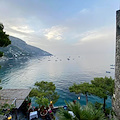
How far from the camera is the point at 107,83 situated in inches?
439

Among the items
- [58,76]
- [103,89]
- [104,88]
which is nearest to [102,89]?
[103,89]

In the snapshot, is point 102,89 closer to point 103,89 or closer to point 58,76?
point 103,89

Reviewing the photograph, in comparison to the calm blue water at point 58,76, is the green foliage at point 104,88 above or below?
above

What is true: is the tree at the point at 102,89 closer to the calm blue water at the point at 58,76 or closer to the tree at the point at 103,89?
the tree at the point at 103,89

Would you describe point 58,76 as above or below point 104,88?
below

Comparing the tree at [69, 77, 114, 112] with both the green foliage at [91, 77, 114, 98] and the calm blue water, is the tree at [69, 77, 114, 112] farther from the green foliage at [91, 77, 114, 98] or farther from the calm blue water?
the calm blue water

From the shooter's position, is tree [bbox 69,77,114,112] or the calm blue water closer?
tree [bbox 69,77,114,112]

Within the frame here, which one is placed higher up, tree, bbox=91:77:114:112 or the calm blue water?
tree, bbox=91:77:114:112

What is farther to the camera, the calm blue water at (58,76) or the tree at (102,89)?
the calm blue water at (58,76)

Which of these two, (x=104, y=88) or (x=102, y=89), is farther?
(x=104, y=88)

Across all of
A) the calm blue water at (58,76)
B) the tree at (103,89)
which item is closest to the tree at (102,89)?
the tree at (103,89)

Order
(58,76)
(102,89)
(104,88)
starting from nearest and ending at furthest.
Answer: (102,89) < (104,88) < (58,76)

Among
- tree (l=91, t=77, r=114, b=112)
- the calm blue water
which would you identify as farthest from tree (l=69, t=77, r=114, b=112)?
the calm blue water

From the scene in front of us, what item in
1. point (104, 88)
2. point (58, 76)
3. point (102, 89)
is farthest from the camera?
point (58, 76)
